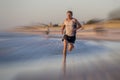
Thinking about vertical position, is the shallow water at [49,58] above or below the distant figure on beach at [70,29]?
below

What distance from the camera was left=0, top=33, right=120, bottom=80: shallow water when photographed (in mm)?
2020

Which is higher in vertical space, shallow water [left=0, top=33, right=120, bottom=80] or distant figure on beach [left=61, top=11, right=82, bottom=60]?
distant figure on beach [left=61, top=11, right=82, bottom=60]

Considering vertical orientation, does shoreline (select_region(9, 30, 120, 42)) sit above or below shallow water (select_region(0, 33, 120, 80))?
above

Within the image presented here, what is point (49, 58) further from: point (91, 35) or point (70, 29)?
point (91, 35)

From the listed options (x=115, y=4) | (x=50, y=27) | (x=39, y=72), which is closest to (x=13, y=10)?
(x=50, y=27)

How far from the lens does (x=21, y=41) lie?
2.11 metres

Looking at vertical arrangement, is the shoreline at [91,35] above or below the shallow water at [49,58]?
above

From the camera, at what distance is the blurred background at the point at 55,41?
203cm

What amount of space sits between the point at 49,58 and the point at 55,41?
5.6 inches

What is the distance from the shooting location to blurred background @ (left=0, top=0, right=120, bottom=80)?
2.03 metres

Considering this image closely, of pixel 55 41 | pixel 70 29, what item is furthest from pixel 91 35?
pixel 55 41

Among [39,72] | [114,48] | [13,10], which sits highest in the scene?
[13,10]

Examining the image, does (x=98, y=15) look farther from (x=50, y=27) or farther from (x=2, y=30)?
(x=2, y=30)

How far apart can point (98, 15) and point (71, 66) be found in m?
0.46
